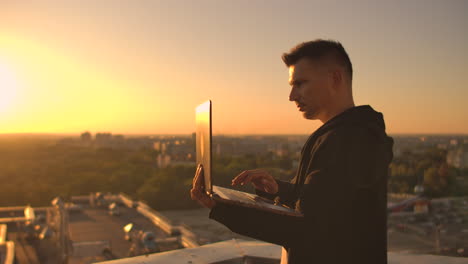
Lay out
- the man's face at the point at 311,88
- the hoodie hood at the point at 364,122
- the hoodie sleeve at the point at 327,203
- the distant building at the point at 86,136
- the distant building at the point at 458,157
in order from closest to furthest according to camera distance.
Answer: the hoodie sleeve at the point at 327,203 < the hoodie hood at the point at 364,122 < the man's face at the point at 311,88 < the distant building at the point at 458,157 < the distant building at the point at 86,136

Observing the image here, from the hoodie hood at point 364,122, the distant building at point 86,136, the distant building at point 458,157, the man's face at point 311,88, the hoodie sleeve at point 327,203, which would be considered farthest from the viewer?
the distant building at point 86,136

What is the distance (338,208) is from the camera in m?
1.47

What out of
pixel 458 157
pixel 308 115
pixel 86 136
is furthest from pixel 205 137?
pixel 86 136

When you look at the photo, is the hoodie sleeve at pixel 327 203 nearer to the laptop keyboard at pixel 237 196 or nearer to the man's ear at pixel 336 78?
the laptop keyboard at pixel 237 196

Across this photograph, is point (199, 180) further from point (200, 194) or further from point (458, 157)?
point (458, 157)

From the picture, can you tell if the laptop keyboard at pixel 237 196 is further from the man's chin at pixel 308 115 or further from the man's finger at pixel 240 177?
the man's chin at pixel 308 115

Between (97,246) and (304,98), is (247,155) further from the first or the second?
(304,98)

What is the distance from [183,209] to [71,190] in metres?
11.8

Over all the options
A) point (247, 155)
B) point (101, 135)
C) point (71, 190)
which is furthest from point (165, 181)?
point (101, 135)

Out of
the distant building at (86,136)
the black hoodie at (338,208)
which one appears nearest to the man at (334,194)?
the black hoodie at (338,208)

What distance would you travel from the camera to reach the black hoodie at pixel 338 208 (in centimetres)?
145

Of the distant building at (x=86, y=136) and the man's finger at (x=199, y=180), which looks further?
the distant building at (x=86, y=136)

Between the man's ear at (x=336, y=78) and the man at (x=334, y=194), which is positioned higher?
the man's ear at (x=336, y=78)

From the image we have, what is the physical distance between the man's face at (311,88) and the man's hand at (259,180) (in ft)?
1.46
